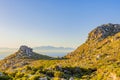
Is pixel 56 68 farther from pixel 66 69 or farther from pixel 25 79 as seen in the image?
pixel 25 79

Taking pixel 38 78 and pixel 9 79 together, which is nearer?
pixel 9 79

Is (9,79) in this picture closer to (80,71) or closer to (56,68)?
(56,68)

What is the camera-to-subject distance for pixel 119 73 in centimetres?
14112

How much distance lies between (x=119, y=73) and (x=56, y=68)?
47.2 m

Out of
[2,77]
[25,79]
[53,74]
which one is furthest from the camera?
[53,74]

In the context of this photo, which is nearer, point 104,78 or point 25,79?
point 25,79

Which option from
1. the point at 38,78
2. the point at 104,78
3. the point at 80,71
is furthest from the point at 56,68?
the point at 38,78

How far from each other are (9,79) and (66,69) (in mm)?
107039

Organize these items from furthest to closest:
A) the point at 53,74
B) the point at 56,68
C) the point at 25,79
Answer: the point at 56,68 → the point at 53,74 → the point at 25,79

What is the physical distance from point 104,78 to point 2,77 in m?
87.0

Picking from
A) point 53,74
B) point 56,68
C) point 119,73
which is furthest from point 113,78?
point 56,68

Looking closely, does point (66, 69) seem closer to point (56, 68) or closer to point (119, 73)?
point (56, 68)

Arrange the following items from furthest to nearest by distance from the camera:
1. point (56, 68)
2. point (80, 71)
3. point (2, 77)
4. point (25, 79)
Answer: point (80, 71) → point (56, 68) → point (25, 79) → point (2, 77)

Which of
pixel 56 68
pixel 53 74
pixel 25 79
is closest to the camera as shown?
pixel 25 79
